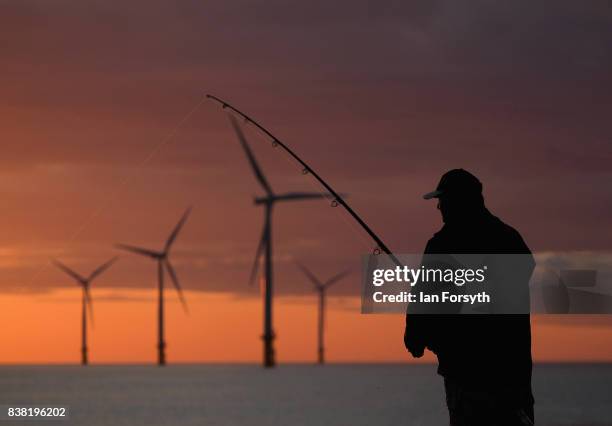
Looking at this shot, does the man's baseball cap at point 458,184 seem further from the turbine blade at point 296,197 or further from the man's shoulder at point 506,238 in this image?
the turbine blade at point 296,197

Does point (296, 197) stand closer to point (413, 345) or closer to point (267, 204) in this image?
point (267, 204)

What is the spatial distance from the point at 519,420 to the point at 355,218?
499 centimetres

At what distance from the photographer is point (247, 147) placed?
3125 inches

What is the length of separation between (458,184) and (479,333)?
130 centimetres

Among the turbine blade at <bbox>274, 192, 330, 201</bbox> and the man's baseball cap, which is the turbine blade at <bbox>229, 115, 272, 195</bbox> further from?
the man's baseball cap

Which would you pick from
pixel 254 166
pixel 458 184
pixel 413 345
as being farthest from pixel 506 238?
pixel 254 166

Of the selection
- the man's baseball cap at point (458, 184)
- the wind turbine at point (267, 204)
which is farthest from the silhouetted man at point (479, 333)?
the wind turbine at point (267, 204)

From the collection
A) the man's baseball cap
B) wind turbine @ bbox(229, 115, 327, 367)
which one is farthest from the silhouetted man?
wind turbine @ bbox(229, 115, 327, 367)

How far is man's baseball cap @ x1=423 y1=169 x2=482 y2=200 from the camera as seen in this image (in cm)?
1093

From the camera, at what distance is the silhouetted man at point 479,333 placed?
35.8 ft

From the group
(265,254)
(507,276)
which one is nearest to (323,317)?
(265,254)

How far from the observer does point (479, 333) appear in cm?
1092

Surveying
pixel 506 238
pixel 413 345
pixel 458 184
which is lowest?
pixel 413 345

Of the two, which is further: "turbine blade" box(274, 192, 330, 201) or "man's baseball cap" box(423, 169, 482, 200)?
"turbine blade" box(274, 192, 330, 201)
